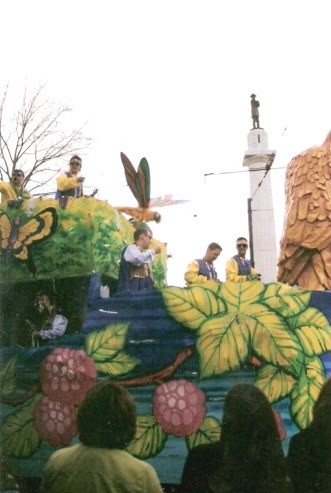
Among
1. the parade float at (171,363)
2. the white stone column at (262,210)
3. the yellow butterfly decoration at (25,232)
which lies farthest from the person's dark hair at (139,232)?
the white stone column at (262,210)

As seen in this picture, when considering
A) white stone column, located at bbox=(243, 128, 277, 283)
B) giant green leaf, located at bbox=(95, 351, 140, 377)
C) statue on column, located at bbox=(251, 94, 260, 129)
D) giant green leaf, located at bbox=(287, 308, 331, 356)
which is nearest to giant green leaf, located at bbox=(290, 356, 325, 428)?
giant green leaf, located at bbox=(287, 308, 331, 356)

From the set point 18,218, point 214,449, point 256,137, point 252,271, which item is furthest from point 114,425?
point 256,137

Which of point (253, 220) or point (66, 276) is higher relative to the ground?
point (253, 220)

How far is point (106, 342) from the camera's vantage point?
490cm

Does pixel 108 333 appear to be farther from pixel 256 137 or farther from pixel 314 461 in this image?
pixel 256 137

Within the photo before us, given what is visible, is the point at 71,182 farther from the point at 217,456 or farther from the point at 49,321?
the point at 217,456

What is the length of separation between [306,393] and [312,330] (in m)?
0.50

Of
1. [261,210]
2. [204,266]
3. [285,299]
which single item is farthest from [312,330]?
[261,210]

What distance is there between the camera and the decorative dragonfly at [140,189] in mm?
6188

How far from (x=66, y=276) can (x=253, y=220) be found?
10905 millimetres

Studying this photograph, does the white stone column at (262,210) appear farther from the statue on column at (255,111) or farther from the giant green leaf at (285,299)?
the giant green leaf at (285,299)

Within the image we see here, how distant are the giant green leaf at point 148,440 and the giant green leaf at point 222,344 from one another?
0.55m

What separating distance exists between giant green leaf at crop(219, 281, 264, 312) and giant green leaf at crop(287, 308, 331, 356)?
13.4 inches

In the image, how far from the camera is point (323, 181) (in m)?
5.73
